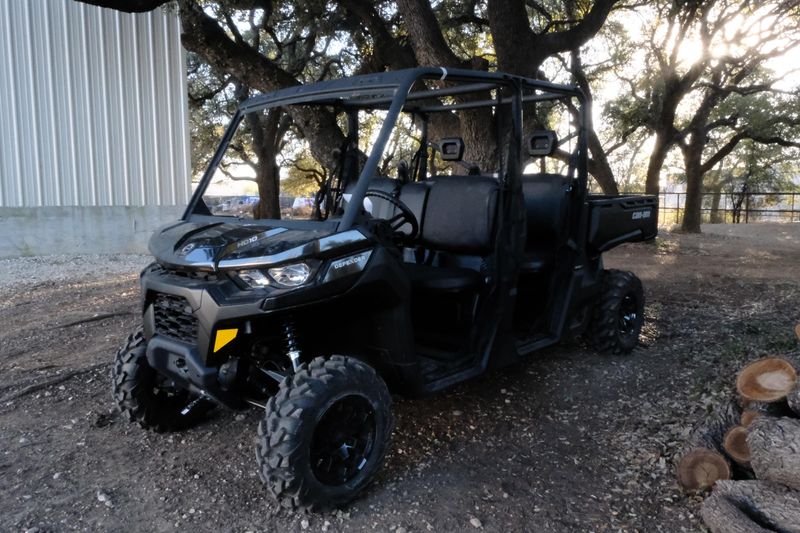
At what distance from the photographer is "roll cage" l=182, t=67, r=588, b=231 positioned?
3.27m

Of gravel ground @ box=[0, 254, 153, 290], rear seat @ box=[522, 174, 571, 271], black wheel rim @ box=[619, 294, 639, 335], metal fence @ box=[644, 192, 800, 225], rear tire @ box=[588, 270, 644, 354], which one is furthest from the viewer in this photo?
metal fence @ box=[644, 192, 800, 225]

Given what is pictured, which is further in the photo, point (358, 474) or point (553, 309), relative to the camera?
point (553, 309)

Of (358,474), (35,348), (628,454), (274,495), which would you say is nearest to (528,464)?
(628,454)

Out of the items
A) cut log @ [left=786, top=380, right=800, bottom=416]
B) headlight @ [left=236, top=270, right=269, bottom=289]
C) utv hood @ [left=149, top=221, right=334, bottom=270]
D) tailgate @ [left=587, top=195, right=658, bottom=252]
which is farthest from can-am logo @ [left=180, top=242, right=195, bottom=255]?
tailgate @ [left=587, top=195, right=658, bottom=252]

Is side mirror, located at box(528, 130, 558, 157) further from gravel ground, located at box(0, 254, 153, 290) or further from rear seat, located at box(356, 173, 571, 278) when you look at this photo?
gravel ground, located at box(0, 254, 153, 290)

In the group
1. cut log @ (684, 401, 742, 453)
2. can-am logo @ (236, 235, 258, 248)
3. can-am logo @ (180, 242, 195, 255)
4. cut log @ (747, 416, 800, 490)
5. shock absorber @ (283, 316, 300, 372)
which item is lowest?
cut log @ (684, 401, 742, 453)

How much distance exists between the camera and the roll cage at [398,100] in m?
3.27

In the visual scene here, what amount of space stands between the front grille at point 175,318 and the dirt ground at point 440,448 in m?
0.79

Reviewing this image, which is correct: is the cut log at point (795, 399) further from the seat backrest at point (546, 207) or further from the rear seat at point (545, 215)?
the seat backrest at point (546, 207)

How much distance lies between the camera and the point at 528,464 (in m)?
3.59

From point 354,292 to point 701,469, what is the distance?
1.90 metres

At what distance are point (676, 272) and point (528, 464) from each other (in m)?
7.47

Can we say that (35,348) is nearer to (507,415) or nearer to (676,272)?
(507,415)

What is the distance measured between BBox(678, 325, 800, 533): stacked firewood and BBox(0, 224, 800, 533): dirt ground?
0.64 feet
